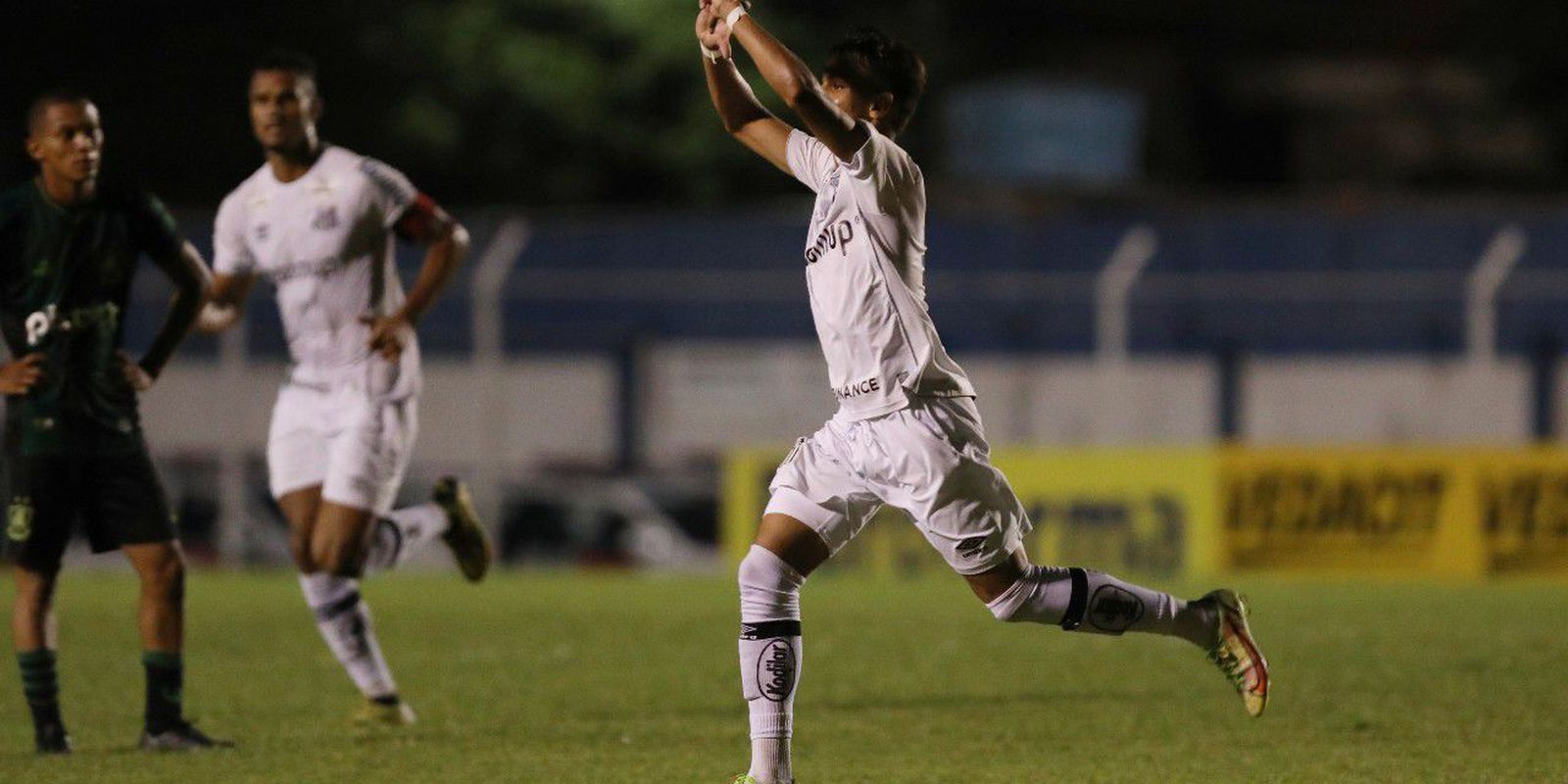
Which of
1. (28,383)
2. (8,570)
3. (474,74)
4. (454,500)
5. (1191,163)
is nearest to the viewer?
(28,383)

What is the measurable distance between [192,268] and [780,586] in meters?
2.83

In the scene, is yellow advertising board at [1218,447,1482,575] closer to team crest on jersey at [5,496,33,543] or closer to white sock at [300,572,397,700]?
white sock at [300,572,397,700]

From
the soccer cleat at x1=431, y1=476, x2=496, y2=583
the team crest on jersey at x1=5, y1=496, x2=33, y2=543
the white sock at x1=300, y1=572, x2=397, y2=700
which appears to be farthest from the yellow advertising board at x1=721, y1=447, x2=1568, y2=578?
the team crest on jersey at x1=5, y1=496, x2=33, y2=543

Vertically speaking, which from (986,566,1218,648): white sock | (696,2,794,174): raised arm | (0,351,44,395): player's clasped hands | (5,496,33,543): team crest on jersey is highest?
(696,2,794,174): raised arm

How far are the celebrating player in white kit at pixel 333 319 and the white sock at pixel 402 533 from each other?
0.15 meters

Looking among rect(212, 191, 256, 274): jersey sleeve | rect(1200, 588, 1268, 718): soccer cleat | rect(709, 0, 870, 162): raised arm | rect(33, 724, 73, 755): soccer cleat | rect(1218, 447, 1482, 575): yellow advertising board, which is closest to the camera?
rect(709, 0, 870, 162): raised arm

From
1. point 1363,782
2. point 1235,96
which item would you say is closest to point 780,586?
point 1363,782

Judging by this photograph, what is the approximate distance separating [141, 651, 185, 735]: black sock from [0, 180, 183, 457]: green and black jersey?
2.36ft

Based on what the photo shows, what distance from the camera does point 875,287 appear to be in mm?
7320

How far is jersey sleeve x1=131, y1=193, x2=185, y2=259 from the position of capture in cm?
891

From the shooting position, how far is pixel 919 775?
26.7 feet

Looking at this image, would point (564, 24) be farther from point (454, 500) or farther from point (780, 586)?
point (780, 586)

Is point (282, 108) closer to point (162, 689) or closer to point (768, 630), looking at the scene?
point (162, 689)

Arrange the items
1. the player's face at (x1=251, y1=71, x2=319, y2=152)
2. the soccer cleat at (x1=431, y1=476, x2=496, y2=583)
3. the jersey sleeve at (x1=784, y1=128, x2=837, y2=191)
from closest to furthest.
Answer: the jersey sleeve at (x1=784, y1=128, x2=837, y2=191) → the player's face at (x1=251, y1=71, x2=319, y2=152) → the soccer cleat at (x1=431, y1=476, x2=496, y2=583)
